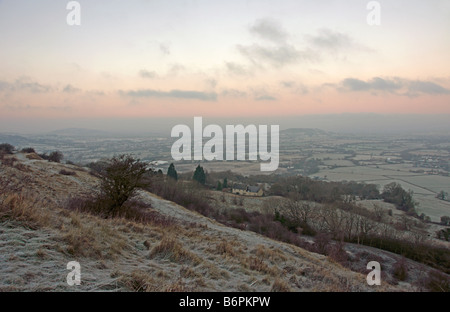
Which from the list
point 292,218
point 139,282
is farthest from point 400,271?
point 139,282

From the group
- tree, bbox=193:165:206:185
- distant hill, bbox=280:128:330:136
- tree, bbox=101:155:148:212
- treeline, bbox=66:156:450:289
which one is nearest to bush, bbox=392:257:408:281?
treeline, bbox=66:156:450:289

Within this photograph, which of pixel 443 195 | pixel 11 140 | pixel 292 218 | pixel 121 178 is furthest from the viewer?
pixel 11 140

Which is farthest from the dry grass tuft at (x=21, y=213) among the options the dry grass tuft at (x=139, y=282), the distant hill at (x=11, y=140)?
the distant hill at (x=11, y=140)

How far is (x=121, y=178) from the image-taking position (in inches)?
400

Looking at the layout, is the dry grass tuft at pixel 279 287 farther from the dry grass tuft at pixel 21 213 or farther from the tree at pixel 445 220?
the tree at pixel 445 220

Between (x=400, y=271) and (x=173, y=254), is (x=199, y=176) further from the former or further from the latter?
(x=173, y=254)

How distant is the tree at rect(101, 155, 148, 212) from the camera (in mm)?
10141

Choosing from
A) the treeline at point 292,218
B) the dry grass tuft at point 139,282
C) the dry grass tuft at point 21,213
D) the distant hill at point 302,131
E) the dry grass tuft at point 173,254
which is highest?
the distant hill at point 302,131

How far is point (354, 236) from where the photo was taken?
72.1 feet

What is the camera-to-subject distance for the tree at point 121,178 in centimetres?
1014

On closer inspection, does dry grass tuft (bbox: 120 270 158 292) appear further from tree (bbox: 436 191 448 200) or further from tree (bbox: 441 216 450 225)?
tree (bbox: 436 191 448 200)
